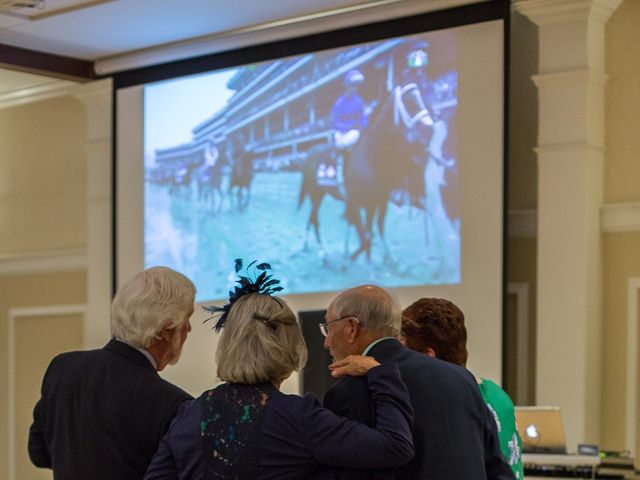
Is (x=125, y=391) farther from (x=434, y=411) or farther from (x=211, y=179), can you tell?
(x=211, y=179)

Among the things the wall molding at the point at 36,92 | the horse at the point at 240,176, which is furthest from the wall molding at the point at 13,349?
the horse at the point at 240,176

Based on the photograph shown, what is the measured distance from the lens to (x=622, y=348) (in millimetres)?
6473

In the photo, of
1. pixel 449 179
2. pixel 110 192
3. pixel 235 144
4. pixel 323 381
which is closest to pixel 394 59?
pixel 449 179

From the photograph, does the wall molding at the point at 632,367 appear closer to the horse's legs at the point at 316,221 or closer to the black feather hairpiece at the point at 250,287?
the horse's legs at the point at 316,221

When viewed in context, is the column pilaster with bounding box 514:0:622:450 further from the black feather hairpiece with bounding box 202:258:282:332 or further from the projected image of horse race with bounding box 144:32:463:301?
the black feather hairpiece with bounding box 202:258:282:332

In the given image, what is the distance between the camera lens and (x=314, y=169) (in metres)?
7.56

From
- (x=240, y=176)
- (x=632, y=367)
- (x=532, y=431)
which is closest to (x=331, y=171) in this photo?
(x=240, y=176)

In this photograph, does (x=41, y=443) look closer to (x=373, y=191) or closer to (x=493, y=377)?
(x=493, y=377)

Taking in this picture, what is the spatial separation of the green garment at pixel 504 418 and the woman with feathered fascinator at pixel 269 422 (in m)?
0.64

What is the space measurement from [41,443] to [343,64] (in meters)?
4.95

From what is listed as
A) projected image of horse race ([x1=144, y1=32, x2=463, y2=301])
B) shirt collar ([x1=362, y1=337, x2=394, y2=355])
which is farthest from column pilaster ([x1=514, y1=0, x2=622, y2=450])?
shirt collar ([x1=362, y1=337, x2=394, y2=355])

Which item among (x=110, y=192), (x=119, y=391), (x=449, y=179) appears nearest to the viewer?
(x=119, y=391)

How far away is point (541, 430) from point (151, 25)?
4124 millimetres

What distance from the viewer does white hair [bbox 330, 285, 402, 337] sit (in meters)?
2.63
